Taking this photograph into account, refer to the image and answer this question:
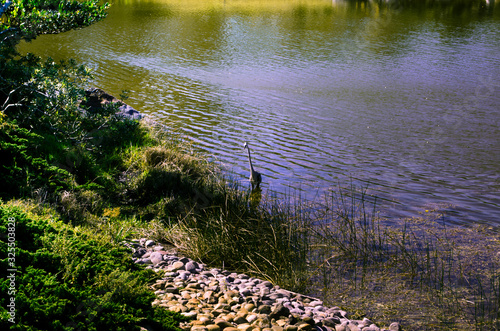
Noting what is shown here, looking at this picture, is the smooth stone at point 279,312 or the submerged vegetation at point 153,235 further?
the smooth stone at point 279,312

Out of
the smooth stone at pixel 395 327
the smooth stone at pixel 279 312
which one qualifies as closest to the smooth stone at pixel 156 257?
the smooth stone at pixel 279 312

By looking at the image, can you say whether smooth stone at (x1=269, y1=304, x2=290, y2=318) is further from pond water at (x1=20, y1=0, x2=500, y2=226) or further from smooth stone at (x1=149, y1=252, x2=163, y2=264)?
pond water at (x1=20, y1=0, x2=500, y2=226)

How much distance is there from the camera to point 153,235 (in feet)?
19.0

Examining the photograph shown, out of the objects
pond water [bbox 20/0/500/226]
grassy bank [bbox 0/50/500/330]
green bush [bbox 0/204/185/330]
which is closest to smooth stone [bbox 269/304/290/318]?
green bush [bbox 0/204/185/330]

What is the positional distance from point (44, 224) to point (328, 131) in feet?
26.9

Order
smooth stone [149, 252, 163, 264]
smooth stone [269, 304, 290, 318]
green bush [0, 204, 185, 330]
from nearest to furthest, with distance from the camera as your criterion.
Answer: green bush [0, 204, 185, 330] → smooth stone [269, 304, 290, 318] → smooth stone [149, 252, 163, 264]

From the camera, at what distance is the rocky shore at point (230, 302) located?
3.74 metres

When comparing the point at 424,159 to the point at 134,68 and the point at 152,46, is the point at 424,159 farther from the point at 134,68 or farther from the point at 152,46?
the point at 152,46

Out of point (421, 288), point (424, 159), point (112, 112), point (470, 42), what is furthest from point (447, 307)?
point (470, 42)

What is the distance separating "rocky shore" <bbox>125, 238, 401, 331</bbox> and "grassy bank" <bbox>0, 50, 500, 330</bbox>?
0.26 m

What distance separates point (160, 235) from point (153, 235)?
0.09m

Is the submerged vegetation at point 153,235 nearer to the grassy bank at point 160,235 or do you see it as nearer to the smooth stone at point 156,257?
the grassy bank at point 160,235

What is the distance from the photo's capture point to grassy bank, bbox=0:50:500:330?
345cm

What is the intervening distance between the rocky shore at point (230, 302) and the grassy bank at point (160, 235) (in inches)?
10.1
